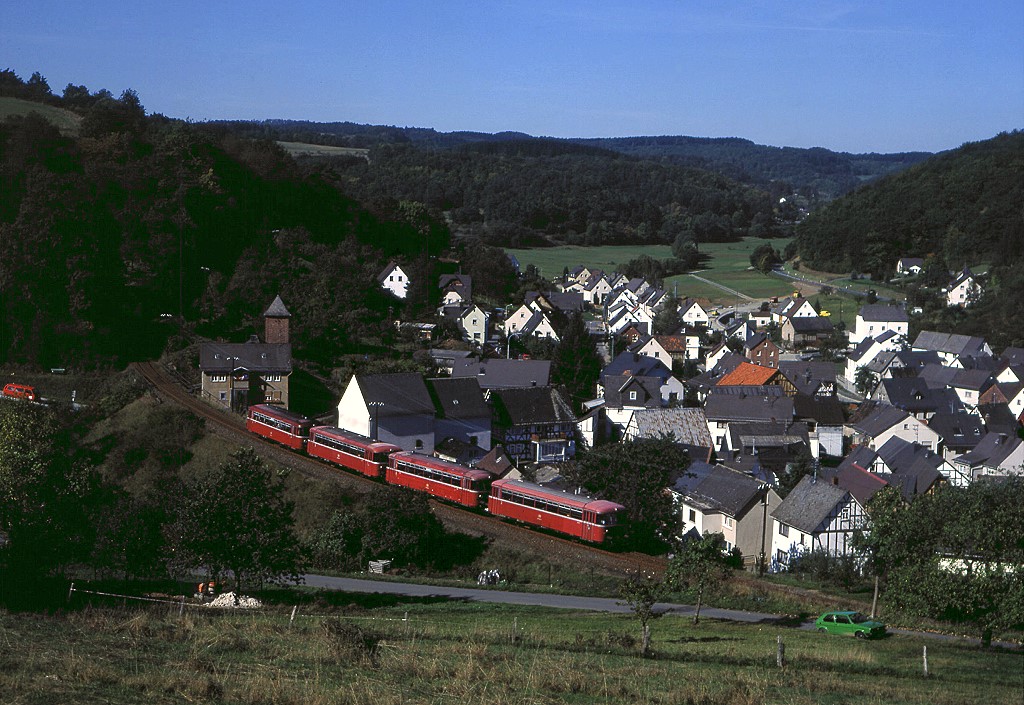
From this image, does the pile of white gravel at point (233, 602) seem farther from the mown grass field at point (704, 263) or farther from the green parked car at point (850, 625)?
the mown grass field at point (704, 263)

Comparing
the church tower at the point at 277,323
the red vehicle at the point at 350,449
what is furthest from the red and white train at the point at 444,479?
the church tower at the point at 277,323

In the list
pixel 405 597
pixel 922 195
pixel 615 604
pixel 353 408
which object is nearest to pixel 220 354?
pixel 353 408

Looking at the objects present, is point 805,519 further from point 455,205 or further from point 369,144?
point 369,144

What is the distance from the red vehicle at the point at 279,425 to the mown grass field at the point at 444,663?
15162mm

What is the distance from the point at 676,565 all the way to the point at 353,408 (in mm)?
17203

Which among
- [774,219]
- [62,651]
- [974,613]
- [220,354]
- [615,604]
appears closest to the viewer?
[62,651]

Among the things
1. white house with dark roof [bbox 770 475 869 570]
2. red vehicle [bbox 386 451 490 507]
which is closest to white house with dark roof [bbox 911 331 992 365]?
white house with dark roof [bbox 770 475 869 570]

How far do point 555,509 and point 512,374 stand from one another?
52.6ft

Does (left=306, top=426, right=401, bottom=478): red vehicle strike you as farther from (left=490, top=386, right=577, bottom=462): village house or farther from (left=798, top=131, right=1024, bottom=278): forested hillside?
(left=798, top=131, right=1024, bottom=278): forested hillside

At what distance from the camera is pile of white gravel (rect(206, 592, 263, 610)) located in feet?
52.8

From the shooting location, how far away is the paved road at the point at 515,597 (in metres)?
19.1

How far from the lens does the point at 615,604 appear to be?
64.3 feet

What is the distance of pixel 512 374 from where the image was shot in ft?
132

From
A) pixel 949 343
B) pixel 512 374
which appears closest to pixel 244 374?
pixel 512 374
